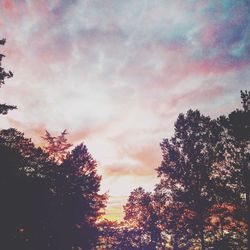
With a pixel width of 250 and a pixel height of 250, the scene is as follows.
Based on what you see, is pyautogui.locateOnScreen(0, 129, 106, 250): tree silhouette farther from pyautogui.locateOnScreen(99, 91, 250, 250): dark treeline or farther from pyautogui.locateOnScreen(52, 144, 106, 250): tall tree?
pyautogui.locateOnScreen(99, 91, 250, 250): dark treeline

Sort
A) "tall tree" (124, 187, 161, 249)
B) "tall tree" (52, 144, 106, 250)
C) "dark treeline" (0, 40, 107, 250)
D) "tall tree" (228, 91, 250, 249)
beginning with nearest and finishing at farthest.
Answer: "dark treeline" (0, 40, 107, 250)
"tall tree" (228, 91, 250, 249)
"tall tree" (52, 144, 106, 250)
"tall tree" (124, 187, 161, 249)

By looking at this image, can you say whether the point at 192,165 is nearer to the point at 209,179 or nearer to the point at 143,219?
the point at 209,179

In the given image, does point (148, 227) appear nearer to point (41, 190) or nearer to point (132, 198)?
point (132, 198)

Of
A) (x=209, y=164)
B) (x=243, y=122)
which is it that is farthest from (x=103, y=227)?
(x=243, y=122)

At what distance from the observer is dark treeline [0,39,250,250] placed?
16.6 meters

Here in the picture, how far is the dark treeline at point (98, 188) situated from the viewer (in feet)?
54.5

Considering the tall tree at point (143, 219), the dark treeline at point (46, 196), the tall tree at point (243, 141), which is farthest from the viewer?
the tall tree at point (143, 219)

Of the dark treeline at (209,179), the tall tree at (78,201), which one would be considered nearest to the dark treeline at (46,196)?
the tall tree at (78,201)

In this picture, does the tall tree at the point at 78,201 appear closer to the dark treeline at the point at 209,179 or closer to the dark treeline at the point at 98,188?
the dark treeline at the point at 98,188

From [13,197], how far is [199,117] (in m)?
15.4

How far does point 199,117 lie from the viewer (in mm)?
24484

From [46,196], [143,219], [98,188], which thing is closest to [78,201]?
[98,188]

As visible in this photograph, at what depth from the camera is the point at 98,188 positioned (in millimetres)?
29375

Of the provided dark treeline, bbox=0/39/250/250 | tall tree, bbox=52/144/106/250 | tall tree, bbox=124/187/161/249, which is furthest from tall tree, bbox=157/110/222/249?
tall tree, bbox=124/187/161/249
